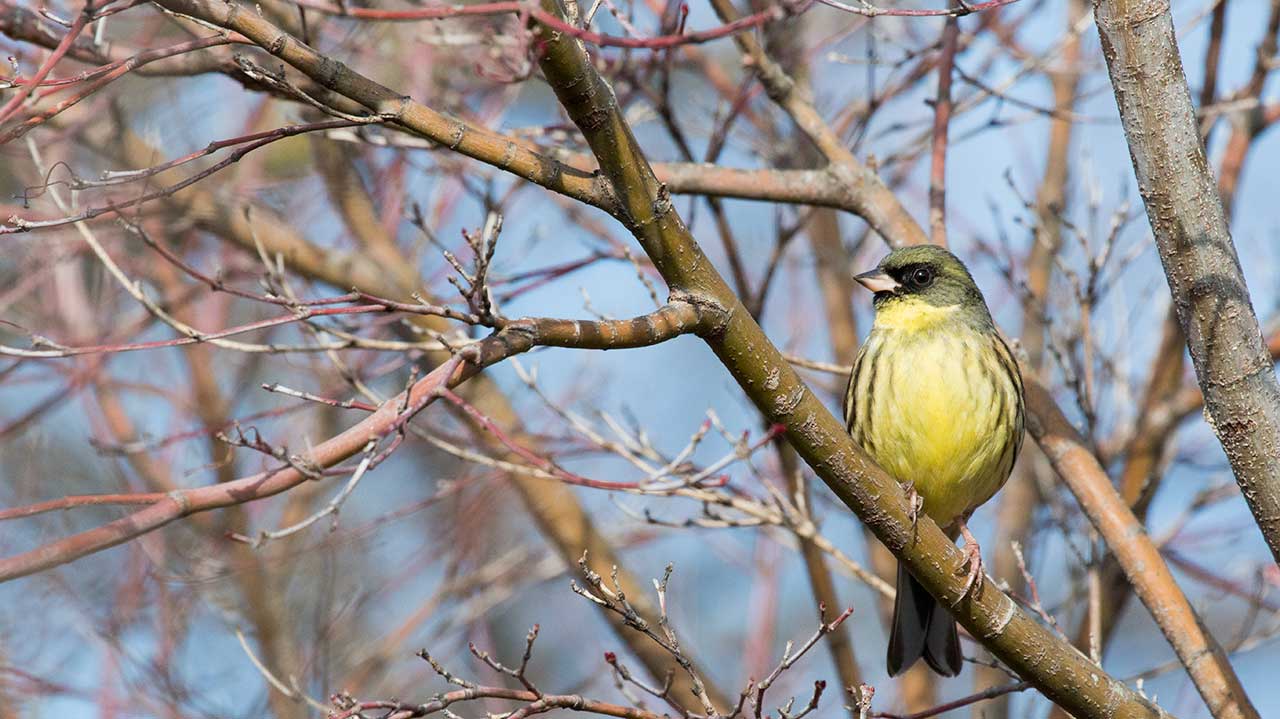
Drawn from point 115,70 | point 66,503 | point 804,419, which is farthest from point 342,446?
point 804,419

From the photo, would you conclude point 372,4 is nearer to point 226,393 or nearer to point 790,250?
point 226,393

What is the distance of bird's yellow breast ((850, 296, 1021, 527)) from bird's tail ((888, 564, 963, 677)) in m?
0.35

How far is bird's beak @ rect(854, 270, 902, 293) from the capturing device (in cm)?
468

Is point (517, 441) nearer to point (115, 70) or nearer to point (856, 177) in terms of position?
point (856, 177)

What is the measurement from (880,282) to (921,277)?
0.14m

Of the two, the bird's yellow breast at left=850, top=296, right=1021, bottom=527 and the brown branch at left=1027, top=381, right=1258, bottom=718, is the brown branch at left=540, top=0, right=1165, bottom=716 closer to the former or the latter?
the brown branch at left=1027, top=381, right=1258, bottom=718

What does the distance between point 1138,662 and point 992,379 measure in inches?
266

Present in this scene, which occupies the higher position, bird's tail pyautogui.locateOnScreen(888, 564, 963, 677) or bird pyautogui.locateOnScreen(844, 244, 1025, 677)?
bird pyautogui.locateOnScreen(844, 244, 1025, 677)

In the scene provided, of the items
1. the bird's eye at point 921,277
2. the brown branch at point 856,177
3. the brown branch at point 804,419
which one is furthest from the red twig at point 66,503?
the bird's eye at point 921,277

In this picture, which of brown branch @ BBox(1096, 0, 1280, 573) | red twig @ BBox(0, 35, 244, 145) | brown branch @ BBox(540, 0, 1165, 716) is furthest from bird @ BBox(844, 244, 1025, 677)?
red twig @ BBox(0, 35, 244, 145)

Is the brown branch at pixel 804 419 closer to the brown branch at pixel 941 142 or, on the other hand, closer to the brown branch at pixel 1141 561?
the brown branch at pixel 1141 561

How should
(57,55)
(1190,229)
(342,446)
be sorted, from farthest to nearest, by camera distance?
(1190,229), (342,446), (57,55)

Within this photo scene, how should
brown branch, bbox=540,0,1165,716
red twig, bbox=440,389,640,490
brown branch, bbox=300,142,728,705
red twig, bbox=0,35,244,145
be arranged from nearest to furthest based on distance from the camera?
red twig, bbox=0,35,244,145 → red twig, bbox=440,389,640,490 → brown branch, bbox=540,0,1165,716 → brown branch, bbox=300,142,728,705

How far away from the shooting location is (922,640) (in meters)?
4.53
